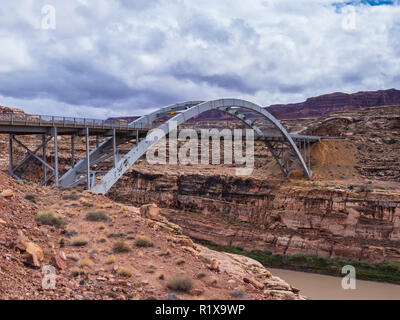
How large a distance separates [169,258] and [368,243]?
79.6 feet

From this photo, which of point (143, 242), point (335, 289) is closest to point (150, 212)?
point (143, 242)

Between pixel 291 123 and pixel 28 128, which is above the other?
pixel 291 123

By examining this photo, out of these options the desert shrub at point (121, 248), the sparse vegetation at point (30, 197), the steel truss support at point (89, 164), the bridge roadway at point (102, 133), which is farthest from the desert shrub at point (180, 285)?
the steel truss support at point (89, 164)

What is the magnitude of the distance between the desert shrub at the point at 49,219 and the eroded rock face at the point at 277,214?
2462cm

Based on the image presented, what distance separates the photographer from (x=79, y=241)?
8.51m

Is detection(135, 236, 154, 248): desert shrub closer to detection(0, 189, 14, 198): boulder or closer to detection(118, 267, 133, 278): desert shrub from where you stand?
detection(118, 267, 133, 278): desert shrub

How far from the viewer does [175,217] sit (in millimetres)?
37781

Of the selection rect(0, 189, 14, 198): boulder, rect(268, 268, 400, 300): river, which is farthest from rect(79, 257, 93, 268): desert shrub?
rect(268, 268, 400, 300): river

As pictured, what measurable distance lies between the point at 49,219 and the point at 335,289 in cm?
2238

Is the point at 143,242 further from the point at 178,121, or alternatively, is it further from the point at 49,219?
the point at 178,121

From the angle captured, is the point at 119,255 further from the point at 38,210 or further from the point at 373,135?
the point at 373,135

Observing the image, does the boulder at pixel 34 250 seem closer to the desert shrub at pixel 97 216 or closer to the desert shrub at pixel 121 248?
the desert shrub at pixel 121 248

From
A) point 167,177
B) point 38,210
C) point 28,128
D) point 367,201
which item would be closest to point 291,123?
point 167,177
